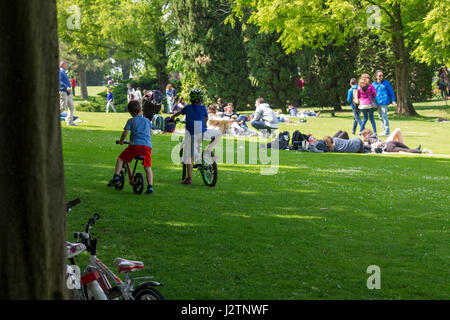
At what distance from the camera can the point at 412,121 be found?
30875 millimetres

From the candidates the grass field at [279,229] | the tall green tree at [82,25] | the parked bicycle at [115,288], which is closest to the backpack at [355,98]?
the grass field at [279,229]

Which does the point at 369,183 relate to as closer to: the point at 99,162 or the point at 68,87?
the point at 99,162

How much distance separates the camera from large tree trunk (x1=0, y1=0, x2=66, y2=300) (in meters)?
3.64

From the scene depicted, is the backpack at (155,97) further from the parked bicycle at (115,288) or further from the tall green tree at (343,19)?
the parked bicycle at (115,288)

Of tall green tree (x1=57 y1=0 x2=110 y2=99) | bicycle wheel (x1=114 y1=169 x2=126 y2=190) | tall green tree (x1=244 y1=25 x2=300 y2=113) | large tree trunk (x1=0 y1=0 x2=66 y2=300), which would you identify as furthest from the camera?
tall green tree (x1=57 y1=0 x2=110 y2=99)

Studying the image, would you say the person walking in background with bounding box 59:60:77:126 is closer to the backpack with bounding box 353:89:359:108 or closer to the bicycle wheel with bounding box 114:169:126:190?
the backpack with bounding box 353:89:359:108

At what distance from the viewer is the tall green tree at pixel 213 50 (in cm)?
4091

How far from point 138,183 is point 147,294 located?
609 centimetres

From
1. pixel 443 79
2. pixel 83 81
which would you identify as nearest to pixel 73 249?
pixel 443 79

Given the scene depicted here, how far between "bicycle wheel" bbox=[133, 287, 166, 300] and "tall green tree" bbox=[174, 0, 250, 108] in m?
37.4

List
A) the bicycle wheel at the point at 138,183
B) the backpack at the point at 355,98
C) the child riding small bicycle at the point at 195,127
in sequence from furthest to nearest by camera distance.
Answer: the backpack at the point at 355,98 → the child riding small bicycle at the point at 195,127 → the bicycle wheel at the point at 138,183


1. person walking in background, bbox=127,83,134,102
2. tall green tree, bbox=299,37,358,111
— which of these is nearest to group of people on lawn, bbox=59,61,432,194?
person walking in background, bbox=127,83,134,102

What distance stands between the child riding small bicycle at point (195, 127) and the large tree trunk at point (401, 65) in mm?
25223

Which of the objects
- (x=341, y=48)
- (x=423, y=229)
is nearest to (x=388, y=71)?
(x=341, y=48)
